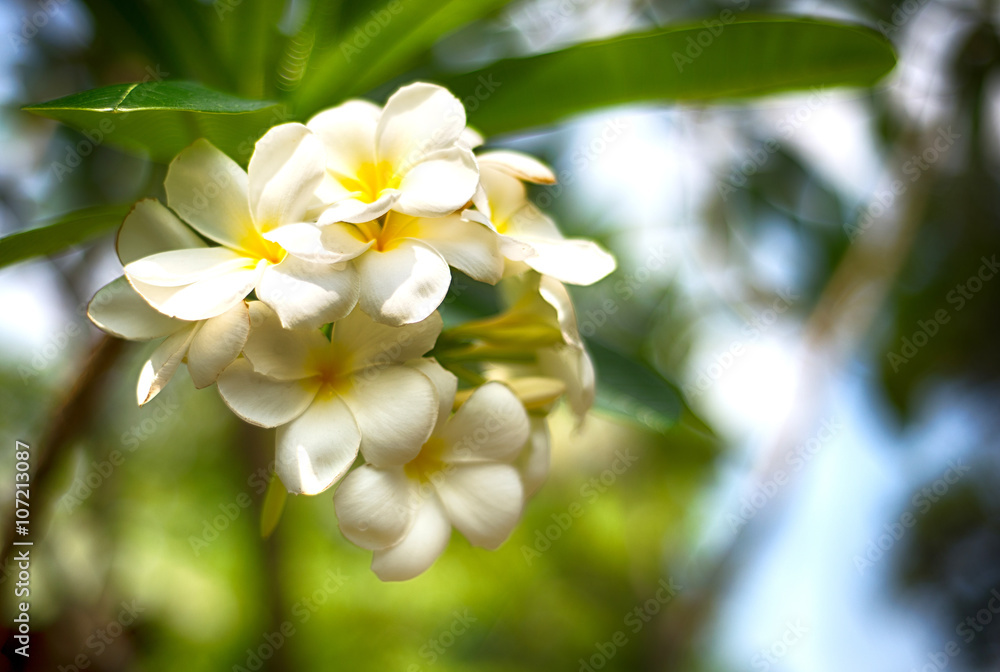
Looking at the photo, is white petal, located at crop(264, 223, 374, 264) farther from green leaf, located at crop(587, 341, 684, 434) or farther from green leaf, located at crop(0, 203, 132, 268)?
green leaf, located at crop(587, 341, 684, 434)

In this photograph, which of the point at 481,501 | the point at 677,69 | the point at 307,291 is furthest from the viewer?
the point at 677,69

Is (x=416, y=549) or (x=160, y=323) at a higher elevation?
(x=160, y=323)

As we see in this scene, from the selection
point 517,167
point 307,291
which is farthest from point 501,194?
point 307,291

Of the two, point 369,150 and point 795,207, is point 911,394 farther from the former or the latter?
point 369,150

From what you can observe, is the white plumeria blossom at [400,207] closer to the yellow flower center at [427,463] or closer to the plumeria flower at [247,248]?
the plumeria flower at [247,248]

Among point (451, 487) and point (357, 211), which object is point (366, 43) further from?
point (451, 487)

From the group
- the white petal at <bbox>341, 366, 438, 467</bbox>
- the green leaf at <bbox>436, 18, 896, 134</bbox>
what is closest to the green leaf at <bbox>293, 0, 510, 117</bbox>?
the green leaf at <bbox>436, 18, 896, 134</bbox>

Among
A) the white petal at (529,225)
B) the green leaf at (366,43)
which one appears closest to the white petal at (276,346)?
the white petal at (529,225)
